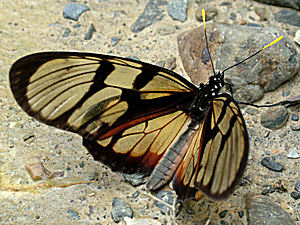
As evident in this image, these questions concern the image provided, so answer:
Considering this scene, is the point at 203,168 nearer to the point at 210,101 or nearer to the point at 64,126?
the point at 210,101

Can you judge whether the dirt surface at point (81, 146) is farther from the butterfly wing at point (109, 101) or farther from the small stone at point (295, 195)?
the butterfly wing at point (109, 101)

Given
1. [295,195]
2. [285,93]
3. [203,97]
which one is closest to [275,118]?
[285,93]

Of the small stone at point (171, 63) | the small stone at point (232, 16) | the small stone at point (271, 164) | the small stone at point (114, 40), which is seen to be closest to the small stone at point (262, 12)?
the small stone at point (232, 16)

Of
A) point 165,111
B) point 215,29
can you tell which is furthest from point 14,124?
point 215,29

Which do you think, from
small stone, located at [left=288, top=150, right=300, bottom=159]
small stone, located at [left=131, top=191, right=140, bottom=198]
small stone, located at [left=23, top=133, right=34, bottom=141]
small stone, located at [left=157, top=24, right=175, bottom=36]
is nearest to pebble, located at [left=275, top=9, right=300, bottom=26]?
small stone, located at [left=157, top=24, right=175, bottom=36]

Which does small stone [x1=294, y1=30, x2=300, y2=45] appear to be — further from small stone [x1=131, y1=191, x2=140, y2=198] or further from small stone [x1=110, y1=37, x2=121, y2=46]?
small stone [x1=131, y1=191, x2=140, y2=198]

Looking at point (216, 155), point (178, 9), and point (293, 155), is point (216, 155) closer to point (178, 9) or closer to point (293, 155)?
point (293, 155)
